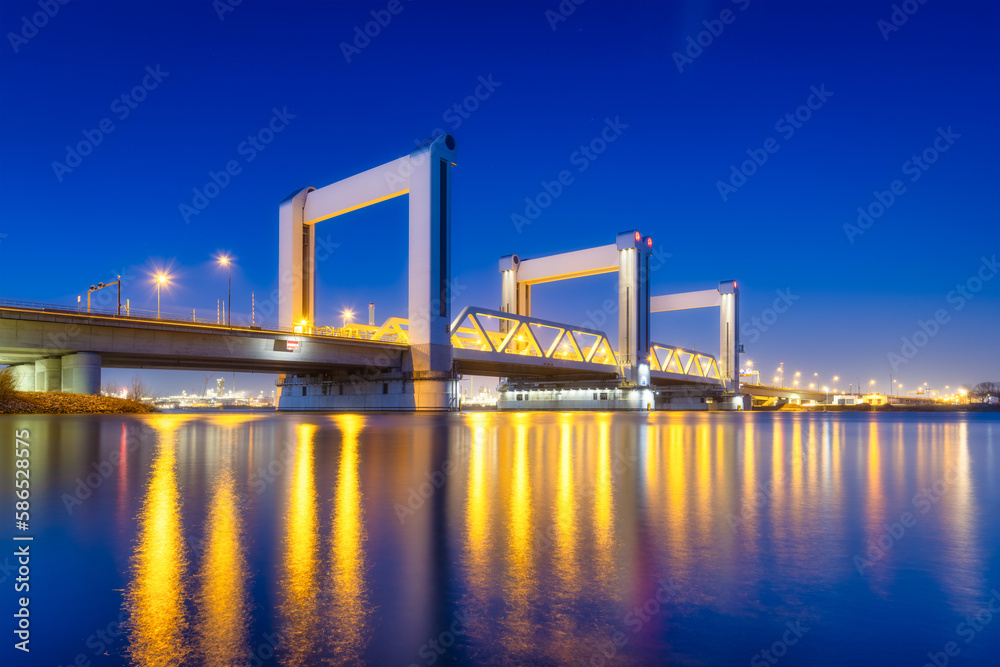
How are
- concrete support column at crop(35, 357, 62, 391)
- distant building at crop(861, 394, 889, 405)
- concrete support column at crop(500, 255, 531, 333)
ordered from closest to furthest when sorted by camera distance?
concrete support column at crop(35, 357, 62, 391), concrete support column at crop(500, 255, 531, 333), distant building at crop(861, 394, 889, 405)

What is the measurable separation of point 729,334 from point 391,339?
252 feet

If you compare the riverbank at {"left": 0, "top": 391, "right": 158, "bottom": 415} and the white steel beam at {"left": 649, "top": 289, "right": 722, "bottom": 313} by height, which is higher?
the white steel beam at {"left": 649, "top": 289, "right": 722, "bottom": 313}

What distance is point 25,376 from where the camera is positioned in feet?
147

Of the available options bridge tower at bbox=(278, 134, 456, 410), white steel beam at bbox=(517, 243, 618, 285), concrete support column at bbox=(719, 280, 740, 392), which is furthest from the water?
concrete support column at bbox=(719, 280, 740, 392)

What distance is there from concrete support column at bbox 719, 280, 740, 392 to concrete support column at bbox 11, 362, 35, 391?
110 metres

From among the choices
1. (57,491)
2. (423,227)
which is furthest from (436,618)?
(423,227)

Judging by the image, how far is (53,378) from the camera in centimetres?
4212

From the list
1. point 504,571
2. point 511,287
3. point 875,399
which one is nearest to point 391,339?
point 511,287

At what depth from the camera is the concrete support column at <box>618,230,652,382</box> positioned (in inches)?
3708

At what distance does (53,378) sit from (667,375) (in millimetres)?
88932

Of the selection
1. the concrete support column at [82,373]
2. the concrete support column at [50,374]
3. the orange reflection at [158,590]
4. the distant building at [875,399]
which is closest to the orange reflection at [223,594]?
→ the orange reflection at [158,590]

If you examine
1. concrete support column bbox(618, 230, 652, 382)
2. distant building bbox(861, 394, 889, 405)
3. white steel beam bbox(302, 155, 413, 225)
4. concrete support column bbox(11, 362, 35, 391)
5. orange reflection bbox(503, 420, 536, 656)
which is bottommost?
distant building bbox(861, 394, 889, 405)

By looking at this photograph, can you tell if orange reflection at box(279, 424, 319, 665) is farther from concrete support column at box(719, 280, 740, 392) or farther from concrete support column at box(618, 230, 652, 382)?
concrete support column at box(719, 280, 740, 392)

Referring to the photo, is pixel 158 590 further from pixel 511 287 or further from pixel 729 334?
pixel 729 334
